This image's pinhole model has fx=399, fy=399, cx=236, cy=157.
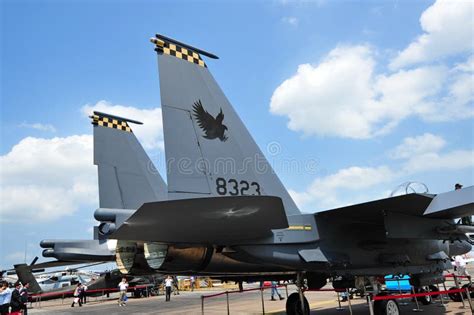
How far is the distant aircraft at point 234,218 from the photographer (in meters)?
4.99

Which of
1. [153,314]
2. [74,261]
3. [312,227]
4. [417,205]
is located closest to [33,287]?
[153,314]

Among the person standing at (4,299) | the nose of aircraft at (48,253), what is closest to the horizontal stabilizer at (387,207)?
the nose of aircraft at (48,253)

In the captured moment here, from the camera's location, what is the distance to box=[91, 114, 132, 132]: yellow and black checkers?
9641mm

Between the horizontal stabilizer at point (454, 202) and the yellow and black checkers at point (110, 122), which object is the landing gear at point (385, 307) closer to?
the horizontal stabilizer at point (454, 202)

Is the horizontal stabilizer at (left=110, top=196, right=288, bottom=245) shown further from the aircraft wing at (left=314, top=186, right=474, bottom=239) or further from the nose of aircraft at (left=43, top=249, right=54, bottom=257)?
the nose of aircraft at (left=43, top=249, right=54, bottom=257)

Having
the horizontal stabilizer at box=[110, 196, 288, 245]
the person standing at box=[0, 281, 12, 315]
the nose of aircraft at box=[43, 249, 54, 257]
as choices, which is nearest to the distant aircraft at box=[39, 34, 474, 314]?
the horizontal stabilizer at box=[110, 196, 288, 245]

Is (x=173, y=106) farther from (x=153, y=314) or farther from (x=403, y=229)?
(x=153, y=314)

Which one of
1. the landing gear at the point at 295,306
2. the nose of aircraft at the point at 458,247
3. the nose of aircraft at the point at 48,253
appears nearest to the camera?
the landing gear at the point at 295,306

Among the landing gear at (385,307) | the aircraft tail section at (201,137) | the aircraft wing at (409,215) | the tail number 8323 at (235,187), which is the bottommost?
the landing gear at (385,307)

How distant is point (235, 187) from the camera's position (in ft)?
20.0

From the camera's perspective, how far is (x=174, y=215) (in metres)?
4.44

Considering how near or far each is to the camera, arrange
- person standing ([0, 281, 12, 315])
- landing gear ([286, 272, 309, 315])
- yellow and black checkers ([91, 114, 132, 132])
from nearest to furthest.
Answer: landing gear ([286, 272, 309, 315])
yellow and black checkers ([91, 114, 132, 132])
person standing ([0, 281, 12, 315])

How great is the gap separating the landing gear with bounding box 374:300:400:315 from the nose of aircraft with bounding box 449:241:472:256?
8.46 feet

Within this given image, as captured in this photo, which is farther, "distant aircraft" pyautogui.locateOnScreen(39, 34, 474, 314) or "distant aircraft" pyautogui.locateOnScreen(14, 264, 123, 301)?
"distant aircraft" pyautogui.locateOnScreen(14, 264, 123, 301)
